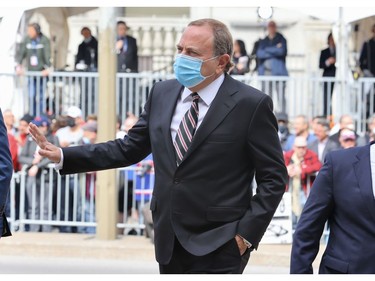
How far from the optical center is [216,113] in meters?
5.23

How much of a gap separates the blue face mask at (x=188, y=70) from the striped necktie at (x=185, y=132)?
152mm

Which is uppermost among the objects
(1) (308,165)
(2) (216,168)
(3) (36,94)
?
(2) (216,168)

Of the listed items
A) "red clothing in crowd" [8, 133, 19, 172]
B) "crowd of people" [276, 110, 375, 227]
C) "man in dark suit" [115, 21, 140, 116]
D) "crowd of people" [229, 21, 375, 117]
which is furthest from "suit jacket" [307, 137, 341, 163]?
"red clothing in crowd" [8, 133, 19, 172]

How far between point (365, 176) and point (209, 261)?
948 mm

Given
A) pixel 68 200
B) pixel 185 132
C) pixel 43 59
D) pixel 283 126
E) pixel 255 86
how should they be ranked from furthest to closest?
pixel 43 59, pixel 255 86, pixel 283 126, pixel 68 200, pixel 185 132

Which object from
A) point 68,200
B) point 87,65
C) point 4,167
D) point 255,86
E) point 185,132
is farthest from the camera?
point 87,65

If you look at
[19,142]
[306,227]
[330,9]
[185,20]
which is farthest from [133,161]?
[185,20]

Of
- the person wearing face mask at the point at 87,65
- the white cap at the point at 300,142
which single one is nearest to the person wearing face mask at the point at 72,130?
the person wearing face mask at the point at 87,65

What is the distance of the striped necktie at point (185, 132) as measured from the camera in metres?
5.21

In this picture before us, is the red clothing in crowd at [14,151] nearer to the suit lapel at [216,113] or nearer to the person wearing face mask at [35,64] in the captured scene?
the person wearing face mask at [35,64]

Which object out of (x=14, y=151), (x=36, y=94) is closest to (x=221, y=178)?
(x=14, y=151)

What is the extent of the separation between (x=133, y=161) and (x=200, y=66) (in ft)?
2.21

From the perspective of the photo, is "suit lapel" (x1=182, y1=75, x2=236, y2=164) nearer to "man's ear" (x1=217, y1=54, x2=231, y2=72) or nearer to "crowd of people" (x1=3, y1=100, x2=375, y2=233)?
"man's ear" (x1=217, y1=54, x2=231, y2=72)

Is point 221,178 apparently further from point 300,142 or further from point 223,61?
point 300,142
